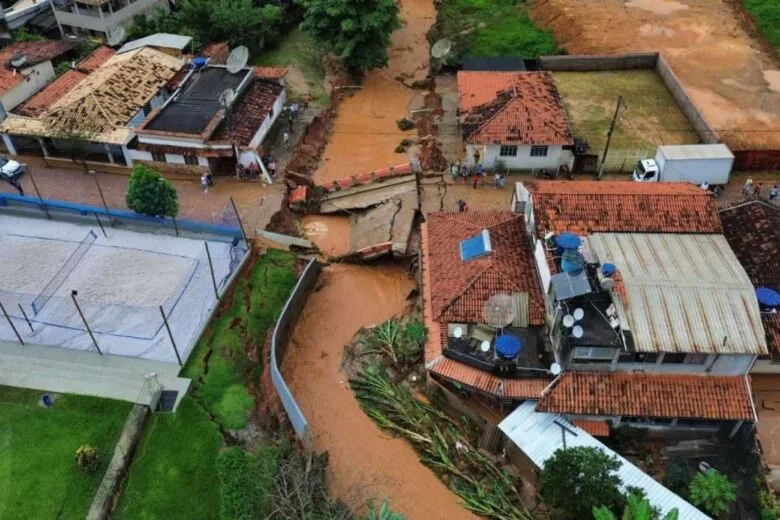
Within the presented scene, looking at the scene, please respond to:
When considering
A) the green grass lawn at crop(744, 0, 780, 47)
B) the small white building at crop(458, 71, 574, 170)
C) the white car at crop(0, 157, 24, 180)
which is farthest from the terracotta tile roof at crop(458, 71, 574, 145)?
the white car at crop(0, 157, 24, 180)

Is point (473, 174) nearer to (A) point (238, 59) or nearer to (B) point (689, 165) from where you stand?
(B) point (689, 165)

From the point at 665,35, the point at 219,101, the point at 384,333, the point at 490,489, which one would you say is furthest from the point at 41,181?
the point at 665,35

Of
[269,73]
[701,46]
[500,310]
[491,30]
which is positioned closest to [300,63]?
[269,73]

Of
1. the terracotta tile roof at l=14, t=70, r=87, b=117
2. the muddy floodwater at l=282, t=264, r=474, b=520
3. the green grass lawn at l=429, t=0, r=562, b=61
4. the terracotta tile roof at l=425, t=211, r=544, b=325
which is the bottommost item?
the muddy floodwater at l=282, t=264, r=474, b=520

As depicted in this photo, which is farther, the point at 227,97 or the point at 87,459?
the point at 227,97

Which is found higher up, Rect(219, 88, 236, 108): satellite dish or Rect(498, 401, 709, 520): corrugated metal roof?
Rect(219, 88, 236, 108): satellite dish

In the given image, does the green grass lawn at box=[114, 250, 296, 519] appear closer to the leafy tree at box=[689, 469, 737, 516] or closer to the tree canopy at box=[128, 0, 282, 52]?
the leafy tree at box=[689, 469, 737, 516]
